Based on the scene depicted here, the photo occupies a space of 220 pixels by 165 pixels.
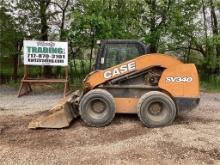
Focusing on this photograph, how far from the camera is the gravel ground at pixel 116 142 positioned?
626cm

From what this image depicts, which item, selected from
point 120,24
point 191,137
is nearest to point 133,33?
point 120,24

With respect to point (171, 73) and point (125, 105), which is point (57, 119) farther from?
point (171, 73)

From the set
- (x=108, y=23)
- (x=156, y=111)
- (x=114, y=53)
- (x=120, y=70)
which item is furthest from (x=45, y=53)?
(x=156, y=111)

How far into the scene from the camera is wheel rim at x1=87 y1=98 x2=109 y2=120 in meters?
8.47

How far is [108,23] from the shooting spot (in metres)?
13.9

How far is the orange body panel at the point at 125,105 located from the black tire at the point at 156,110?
249mm

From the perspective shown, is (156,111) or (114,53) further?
(114,53)

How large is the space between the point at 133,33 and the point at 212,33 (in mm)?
3657

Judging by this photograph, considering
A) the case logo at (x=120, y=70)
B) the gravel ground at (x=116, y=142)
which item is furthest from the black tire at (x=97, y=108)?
the case logo at (x=120, y=70)

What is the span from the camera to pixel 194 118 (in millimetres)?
9180

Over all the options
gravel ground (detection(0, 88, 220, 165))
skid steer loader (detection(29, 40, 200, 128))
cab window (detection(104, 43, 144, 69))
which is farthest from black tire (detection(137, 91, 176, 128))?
cab window (detection(104, 43, 144, 69))

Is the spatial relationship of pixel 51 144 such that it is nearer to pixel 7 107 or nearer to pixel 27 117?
pixel 27 117

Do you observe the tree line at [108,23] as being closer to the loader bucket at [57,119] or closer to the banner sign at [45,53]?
the banner sign at [45,53]

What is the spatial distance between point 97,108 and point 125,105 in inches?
22.7
